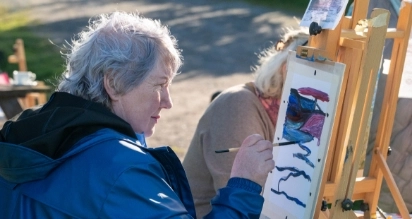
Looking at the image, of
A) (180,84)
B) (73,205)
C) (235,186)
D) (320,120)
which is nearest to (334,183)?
(320,120)

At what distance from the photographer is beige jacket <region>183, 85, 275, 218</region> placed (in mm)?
2709

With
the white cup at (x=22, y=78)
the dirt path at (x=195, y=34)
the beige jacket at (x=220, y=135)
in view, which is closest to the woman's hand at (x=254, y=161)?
the beige jacket at (x=220, y=135)

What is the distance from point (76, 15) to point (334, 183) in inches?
409

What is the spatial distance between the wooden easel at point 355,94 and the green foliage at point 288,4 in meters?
9.86

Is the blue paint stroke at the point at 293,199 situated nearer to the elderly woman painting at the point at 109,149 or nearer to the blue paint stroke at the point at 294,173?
the blue paint stroke at the point at 294,173

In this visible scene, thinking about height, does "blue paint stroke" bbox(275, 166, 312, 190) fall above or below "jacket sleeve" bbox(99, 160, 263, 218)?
below

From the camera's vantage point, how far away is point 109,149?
167cm

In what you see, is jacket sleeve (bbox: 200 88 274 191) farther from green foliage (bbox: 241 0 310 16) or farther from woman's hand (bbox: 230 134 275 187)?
green foliage (bbox: 241 0 310 16)

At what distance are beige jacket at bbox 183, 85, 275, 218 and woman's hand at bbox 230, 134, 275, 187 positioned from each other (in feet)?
2.69

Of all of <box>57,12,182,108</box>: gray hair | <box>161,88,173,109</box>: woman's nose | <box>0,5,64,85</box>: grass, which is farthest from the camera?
<box>0,5,64,85</box>: grass

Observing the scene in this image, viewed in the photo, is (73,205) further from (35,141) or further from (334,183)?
(334,183)

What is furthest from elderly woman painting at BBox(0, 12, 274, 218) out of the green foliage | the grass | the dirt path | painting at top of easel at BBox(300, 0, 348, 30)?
the green foliage

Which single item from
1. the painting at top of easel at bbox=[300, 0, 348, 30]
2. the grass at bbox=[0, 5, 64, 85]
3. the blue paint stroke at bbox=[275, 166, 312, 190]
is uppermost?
the painting at top of easel at bbox=[300, 0, 348, 30]

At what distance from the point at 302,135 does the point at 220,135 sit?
58 centimetres
